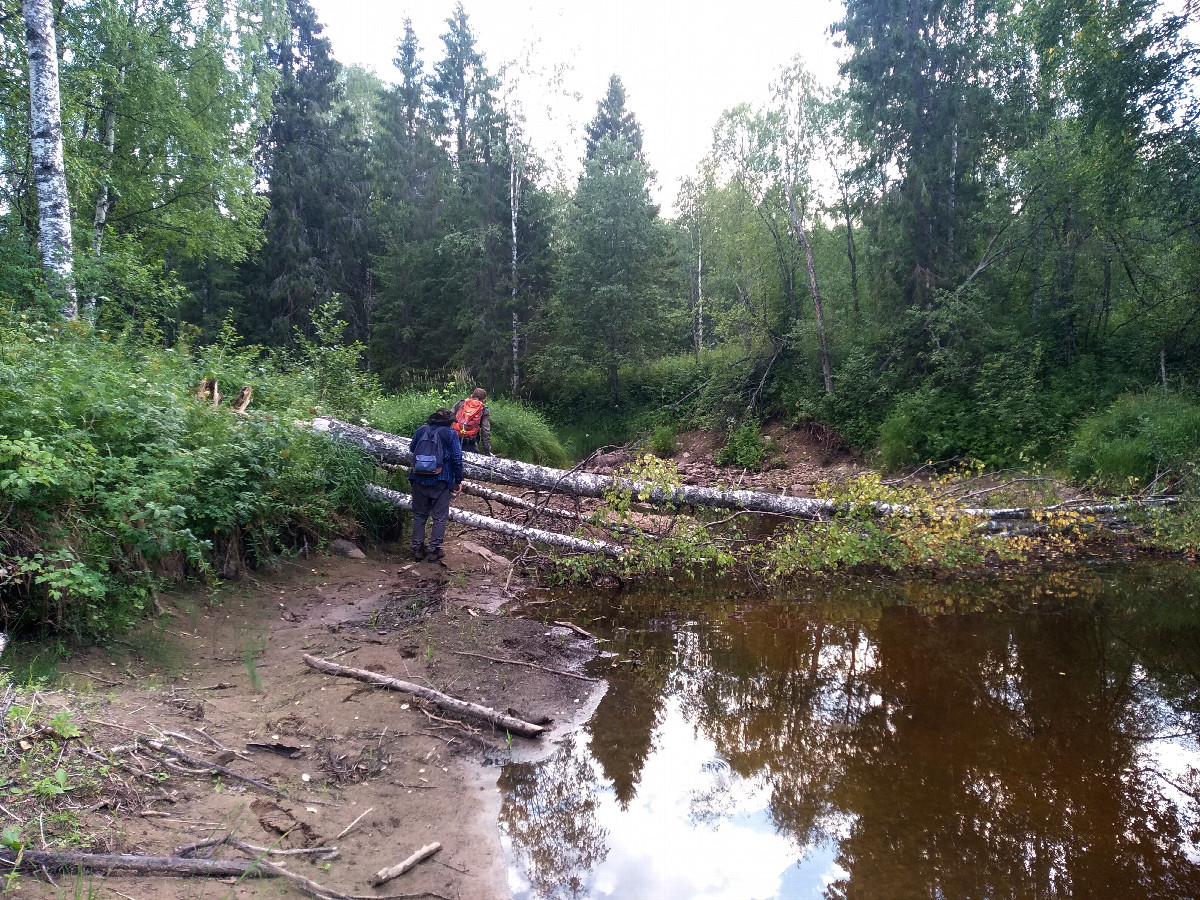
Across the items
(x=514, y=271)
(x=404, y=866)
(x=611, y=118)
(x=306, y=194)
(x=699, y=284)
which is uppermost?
(x=611, y=118)

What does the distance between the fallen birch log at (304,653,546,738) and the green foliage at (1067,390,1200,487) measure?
10.4m

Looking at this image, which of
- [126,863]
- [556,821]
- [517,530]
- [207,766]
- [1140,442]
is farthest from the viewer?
[1140,442]

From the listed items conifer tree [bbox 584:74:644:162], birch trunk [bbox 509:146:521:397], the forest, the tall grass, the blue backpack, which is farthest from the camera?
conifer tree [bbox 584:74:644:162]

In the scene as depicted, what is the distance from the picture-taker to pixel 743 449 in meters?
19.9

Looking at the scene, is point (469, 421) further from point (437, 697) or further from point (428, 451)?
point (437, 697)

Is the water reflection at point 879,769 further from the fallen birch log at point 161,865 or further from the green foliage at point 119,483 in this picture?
the green foliage at point 119,483

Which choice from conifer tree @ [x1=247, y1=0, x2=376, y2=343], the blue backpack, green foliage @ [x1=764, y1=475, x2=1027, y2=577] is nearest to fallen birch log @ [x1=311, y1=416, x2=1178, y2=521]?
green foliage @ [x1=764, y1=475, x2=1027, y2=577]

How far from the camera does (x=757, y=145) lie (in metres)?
20.9

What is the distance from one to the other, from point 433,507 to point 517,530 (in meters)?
1.08

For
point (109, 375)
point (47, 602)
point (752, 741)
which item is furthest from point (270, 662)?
point (752, 741)

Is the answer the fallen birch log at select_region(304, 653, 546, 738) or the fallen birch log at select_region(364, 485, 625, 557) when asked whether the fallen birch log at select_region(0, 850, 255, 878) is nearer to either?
the fallen birch log at select_region(304, 653, 546, 738)

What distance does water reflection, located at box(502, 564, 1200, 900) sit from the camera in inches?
127

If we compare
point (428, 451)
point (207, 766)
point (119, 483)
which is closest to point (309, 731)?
point (207, 766)

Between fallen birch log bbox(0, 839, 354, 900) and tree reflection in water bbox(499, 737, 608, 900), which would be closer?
fallen birch log bbox(0, 839, 354, 900)
